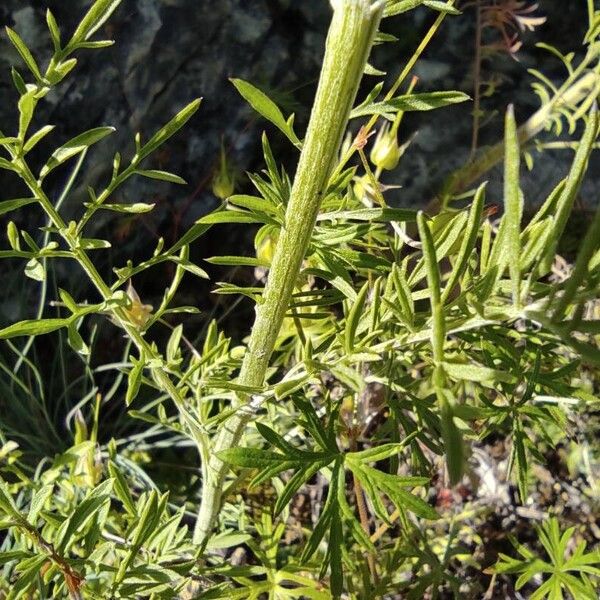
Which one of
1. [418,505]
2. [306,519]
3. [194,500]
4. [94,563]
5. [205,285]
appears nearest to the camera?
[418,505]

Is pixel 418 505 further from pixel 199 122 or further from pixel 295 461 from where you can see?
pixel 199 122

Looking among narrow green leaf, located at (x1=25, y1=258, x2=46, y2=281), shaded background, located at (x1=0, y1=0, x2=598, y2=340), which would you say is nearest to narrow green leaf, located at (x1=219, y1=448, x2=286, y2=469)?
narrow green leaf, located at (x1=25, y1=258, x2=46, y2=281)

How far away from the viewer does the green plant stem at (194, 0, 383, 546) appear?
0.41 metres

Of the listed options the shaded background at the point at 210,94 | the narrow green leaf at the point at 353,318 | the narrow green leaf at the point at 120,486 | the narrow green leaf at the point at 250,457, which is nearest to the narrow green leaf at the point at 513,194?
the narrow green leaf at the point at 353,318

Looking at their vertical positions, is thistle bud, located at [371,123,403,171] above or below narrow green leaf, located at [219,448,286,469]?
above

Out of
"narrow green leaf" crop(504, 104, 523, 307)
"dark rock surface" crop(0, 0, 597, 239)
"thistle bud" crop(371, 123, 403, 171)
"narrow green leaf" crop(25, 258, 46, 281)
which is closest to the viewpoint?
"narrow green leaf" crop(504, 104, 523, 307)

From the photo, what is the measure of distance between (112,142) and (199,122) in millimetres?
184

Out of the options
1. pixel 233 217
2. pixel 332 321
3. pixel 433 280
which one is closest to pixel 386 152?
pixel 332 321

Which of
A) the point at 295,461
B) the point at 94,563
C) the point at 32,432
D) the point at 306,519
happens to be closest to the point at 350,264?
the point at 295,461

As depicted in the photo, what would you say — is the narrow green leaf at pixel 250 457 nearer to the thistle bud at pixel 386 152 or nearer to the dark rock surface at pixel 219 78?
the thistle bud at pixel 386 152

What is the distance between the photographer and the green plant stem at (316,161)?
0.41m

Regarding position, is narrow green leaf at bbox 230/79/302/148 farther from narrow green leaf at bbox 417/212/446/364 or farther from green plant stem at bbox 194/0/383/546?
narrow green leaf at bbox 417/212/446/364

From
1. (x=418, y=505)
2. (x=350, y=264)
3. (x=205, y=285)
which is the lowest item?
(x=205, y=285)

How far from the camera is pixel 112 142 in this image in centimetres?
123
